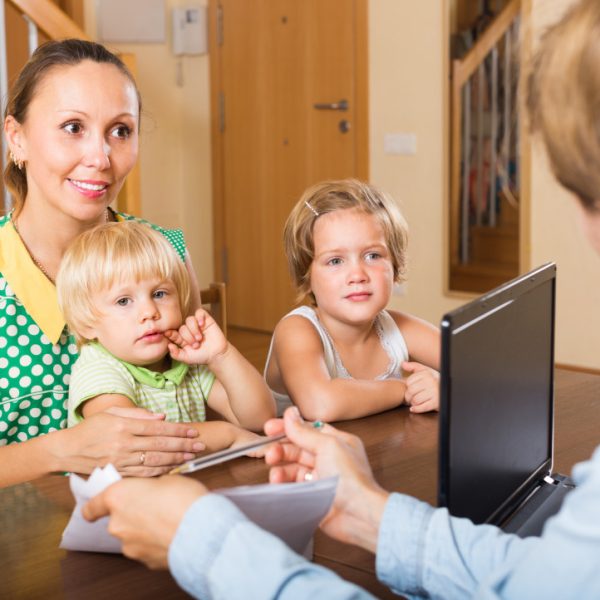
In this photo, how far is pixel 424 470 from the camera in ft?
4.63

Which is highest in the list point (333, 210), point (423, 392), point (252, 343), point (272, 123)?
point (272, 123)

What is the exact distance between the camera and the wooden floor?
5270 millimetres

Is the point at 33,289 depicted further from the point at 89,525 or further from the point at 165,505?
the point at 165,505

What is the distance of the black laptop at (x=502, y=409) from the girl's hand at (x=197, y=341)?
538 millimetres

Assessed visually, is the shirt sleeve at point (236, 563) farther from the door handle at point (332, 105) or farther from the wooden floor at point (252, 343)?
the door handle at point (332, 105)

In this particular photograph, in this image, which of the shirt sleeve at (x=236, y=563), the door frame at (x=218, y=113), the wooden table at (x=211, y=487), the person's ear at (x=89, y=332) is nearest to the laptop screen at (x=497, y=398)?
the wooden table at (x=211, y=487)

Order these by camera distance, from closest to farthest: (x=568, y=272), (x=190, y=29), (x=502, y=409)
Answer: (x=502, y=409), (x=568, y=272), (x=190, y=29)

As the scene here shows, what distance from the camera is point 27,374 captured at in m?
1.68

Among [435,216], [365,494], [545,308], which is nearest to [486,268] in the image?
[435,216]

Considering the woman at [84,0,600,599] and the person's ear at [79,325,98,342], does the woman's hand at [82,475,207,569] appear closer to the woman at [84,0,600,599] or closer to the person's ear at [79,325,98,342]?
the woman at [84,0,600,599]

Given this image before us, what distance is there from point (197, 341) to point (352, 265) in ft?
1.28

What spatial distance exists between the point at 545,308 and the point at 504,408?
232 millimetres

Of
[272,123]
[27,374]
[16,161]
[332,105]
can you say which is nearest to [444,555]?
[27,374]

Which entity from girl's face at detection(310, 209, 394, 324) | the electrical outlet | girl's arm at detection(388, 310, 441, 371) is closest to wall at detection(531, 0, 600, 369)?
the electrical outlet
